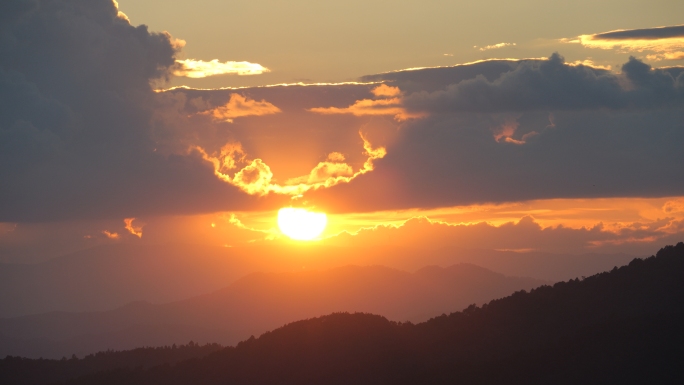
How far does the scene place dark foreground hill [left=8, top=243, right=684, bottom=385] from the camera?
110 meters

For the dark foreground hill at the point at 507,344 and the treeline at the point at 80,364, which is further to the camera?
the treeline at the point at 80,364

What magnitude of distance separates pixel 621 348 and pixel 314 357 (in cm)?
4690

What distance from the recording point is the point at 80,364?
189 meters

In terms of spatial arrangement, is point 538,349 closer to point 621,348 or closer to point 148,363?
point 621,348

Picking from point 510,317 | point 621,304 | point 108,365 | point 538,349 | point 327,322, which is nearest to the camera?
point 538,349

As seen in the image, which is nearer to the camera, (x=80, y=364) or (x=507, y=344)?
(x=507, y=344)

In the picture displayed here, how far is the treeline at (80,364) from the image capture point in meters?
183

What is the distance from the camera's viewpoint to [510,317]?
5305 inches

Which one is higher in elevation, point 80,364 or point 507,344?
point 80,364

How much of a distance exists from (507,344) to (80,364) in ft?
340

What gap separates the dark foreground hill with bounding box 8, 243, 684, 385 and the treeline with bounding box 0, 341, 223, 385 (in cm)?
3060

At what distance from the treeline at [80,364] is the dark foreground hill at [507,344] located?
100 feet

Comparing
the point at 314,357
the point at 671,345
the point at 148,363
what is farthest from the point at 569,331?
the point at 148,363

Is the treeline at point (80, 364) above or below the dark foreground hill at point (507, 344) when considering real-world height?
above
